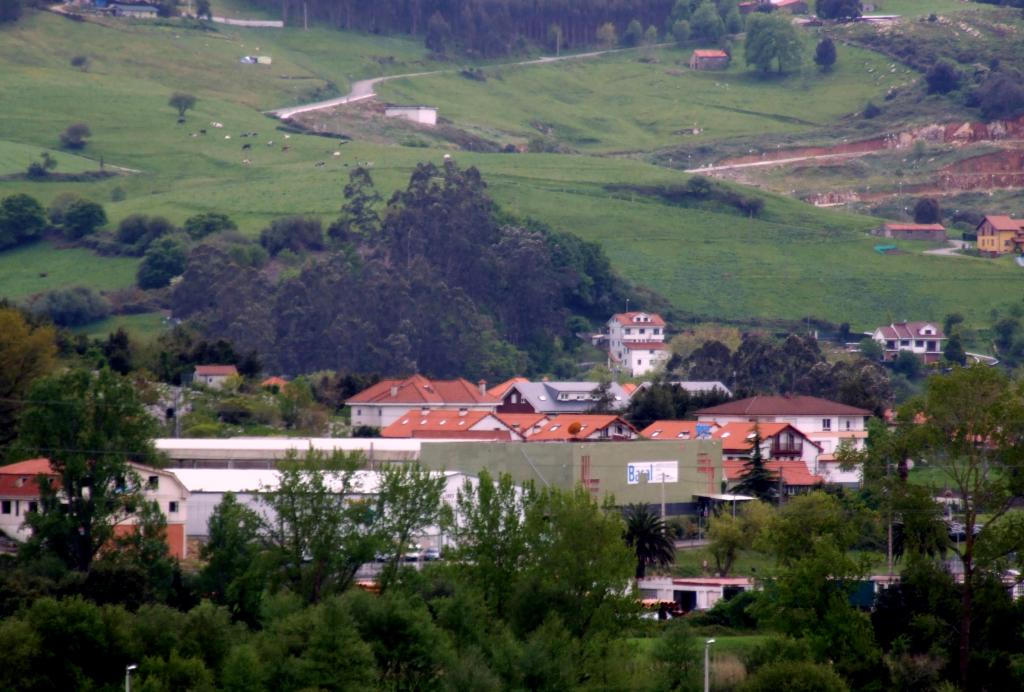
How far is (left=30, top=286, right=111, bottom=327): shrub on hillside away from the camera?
112m

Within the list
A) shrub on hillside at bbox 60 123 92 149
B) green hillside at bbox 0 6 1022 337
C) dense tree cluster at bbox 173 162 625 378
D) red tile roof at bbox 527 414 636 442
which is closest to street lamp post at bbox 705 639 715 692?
red tile roof at bbox 527 414 636 442

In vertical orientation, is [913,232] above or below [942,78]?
below

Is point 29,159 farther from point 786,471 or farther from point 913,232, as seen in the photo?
point 786,471

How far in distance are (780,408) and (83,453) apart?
4035cm

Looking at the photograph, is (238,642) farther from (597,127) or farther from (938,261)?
(597,127)

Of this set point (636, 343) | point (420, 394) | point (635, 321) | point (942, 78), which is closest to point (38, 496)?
point (420, 394)

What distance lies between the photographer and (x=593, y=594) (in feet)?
137

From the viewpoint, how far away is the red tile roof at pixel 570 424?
238ft

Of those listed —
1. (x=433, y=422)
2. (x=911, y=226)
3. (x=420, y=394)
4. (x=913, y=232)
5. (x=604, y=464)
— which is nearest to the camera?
(x=604, y=464)

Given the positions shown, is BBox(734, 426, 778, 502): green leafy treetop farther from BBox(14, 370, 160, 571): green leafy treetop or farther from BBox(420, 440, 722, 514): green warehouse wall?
BBox(14, 370, 160, 571): green leafy treetop

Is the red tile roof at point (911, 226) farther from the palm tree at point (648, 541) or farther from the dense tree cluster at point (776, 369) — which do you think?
the palm tree at point (648, 541)

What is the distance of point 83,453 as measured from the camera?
4916 cm

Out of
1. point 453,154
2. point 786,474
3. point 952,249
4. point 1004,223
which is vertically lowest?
point 952,249

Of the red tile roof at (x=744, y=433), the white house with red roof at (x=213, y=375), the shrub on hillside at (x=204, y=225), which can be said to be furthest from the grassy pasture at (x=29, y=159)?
the red tile roof at (x=744, y=433)
